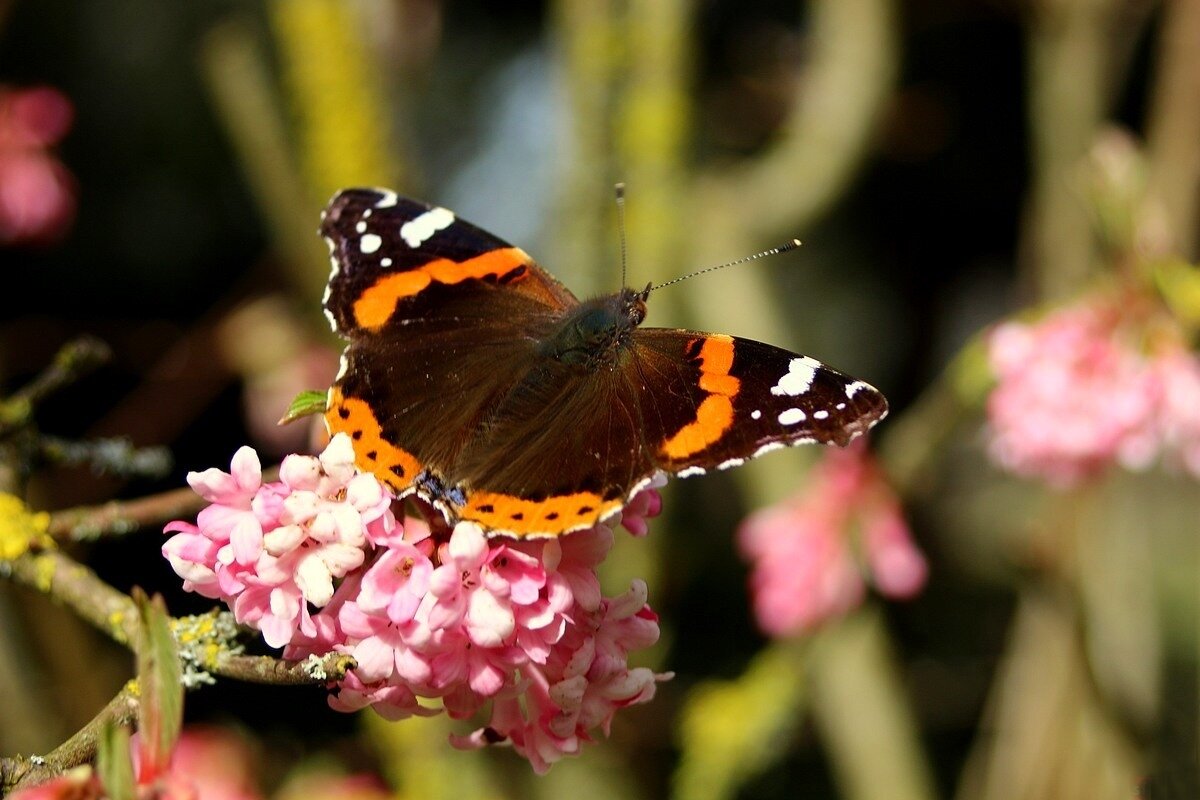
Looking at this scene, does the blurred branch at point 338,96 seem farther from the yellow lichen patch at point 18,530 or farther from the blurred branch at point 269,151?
the yellow lichen patch at point 18,530

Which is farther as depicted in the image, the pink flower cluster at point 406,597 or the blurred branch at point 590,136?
the blurred branch at point 590,136

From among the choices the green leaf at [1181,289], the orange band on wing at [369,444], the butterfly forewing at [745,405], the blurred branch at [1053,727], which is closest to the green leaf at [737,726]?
the blurred branch at [1053,727]

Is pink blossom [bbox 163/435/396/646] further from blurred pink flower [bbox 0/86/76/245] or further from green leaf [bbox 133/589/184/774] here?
blurred pink flower [bbox 0/86/76/245]

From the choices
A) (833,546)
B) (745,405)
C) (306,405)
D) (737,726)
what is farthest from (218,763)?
(745,405)

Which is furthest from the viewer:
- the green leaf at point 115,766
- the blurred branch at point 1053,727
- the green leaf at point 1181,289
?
the blurred branch at point 1053,727

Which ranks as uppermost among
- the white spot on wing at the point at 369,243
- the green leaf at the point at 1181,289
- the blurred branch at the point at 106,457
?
the white spot on wing at the point at 369,243

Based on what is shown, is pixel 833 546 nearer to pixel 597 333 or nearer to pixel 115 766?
pixel 597 333

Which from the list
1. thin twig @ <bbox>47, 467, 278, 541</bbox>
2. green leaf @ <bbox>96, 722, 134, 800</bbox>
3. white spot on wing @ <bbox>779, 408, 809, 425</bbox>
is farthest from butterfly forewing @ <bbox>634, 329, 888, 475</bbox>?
green leaf @ <bbox>96, 722, 134, 800</bbox>
